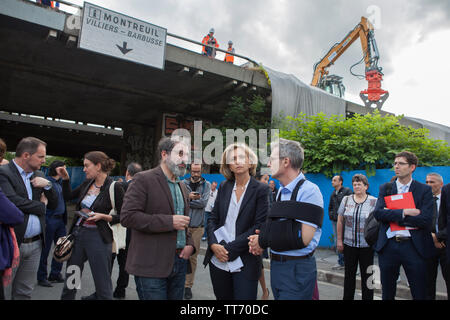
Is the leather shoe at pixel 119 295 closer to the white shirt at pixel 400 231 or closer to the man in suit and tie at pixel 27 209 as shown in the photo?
the man in suit and tie at pixel 27 209

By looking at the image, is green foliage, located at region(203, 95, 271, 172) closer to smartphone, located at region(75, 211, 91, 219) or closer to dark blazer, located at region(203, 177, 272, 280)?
smartphone, located at region(75, 211, 91, 219)

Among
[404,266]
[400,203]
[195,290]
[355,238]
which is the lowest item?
[195,290]

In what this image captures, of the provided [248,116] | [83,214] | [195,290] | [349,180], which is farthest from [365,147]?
[83,214]

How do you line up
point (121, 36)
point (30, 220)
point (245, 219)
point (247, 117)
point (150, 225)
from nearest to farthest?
point (150, 225) → point (245, 219) → point (30, 220) → point (121, 36) → point (247, 117)

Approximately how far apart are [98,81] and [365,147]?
12.2m

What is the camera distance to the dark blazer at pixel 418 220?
11.2 feet

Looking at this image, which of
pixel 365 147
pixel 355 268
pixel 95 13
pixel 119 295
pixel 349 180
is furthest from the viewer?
pixel 95 13

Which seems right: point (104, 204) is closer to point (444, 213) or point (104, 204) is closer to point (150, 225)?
point (150, 225)

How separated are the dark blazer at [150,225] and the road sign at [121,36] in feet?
32.5

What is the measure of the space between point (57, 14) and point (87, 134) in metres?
20.4

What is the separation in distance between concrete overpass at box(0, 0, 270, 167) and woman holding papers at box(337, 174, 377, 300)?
1009 centimetres

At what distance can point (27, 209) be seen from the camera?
3.19 metres

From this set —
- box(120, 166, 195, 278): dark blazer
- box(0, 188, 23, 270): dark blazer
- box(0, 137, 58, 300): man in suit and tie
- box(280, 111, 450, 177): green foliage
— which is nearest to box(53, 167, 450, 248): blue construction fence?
box(280, 111, 450, 177): green foliage
